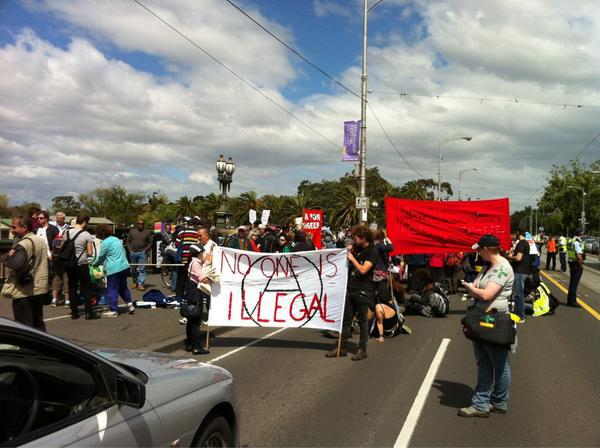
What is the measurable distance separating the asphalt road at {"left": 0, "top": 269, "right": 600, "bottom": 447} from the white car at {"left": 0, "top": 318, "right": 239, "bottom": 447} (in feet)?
5.22

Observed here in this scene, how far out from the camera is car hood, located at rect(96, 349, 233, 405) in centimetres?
281

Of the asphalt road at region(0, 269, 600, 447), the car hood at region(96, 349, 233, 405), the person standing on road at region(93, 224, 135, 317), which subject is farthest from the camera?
the person standing on road at region(93, 224, 135, 317)

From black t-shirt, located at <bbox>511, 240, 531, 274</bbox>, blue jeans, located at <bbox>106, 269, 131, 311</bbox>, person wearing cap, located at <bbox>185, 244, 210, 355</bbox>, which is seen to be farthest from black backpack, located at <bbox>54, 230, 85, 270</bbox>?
black t-shirt, located at <bbox>511, 240, 531, 274</bbox>

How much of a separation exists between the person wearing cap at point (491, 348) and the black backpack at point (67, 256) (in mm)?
7085

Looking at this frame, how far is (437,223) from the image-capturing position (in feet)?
36.9

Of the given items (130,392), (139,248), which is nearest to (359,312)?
(130,392)

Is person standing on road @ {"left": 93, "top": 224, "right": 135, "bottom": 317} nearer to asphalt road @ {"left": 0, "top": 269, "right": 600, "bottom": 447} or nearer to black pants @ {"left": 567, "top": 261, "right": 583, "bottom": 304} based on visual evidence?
asphalt road @ {"left": 0, "top": 269, "right": 600, "bottom": 447}

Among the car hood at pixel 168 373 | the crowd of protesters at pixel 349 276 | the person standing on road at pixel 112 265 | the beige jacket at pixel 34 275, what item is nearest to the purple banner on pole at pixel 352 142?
the crowd of protesters at pixel 349 276

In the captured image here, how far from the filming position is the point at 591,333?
922 centimetres

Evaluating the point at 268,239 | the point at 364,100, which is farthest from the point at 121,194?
the point at 268,239

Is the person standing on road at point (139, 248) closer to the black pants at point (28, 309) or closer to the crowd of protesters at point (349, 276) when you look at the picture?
the crowd of protesters at point (349, 276)

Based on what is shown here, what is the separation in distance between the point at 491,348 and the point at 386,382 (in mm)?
1636

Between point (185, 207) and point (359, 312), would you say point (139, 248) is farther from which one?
point (185, 207)

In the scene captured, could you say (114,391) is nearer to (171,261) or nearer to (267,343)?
(267,343)
